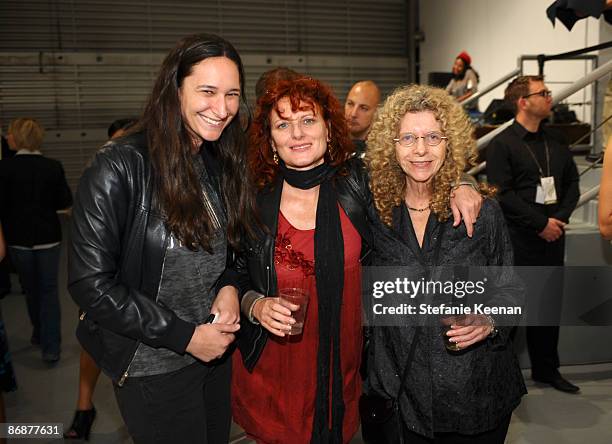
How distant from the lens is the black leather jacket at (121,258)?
Result: 151 cm

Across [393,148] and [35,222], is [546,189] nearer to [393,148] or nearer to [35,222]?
[393,148]

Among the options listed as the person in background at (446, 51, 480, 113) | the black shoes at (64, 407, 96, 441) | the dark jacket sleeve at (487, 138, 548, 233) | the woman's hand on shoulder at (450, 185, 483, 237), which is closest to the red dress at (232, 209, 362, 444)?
the woman's hand on shoulder at (450, 185, 483, 237)

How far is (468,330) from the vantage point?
1.67 m

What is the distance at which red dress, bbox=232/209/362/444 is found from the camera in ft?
6.66

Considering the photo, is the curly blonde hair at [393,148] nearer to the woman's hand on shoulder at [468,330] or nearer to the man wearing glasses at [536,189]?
the woman's hand on shoulder at [468,330]

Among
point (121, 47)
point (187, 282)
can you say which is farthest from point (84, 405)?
point (121, 47)

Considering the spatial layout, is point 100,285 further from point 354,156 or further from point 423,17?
point 423,17

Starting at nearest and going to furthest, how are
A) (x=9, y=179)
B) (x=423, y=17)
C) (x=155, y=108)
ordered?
(x=155, y=108), (x=9, y=179), (x=423, y=17)

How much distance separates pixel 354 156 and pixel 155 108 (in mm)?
903

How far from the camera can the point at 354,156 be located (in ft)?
7.48

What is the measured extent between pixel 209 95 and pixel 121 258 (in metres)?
0.53

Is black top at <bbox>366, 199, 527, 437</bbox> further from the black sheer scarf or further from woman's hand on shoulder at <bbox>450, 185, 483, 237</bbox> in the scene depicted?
the black sheer scarf

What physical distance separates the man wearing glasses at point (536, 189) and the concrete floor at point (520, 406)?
0.22 meters

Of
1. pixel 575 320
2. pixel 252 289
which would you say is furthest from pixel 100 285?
pixel 575 320
